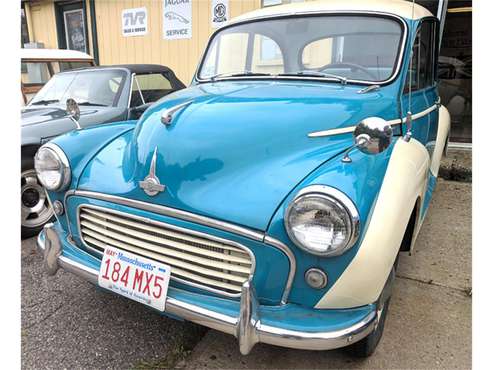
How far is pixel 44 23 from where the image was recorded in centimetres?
973

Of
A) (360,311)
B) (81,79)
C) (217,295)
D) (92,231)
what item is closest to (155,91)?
(81,79)

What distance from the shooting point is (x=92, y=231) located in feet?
7.06

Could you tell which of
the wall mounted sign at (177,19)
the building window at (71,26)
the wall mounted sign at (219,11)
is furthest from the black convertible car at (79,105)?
the building window at (71,26)

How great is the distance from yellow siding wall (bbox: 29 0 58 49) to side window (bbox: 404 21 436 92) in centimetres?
906

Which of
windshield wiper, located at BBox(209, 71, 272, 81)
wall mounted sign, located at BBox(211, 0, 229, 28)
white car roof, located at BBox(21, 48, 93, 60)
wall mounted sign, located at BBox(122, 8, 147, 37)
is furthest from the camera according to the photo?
wall mounted sign, located at BBox(122, 8, 147, 37)

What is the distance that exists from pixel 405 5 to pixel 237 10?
4719mm

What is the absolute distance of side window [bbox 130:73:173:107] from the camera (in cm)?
445

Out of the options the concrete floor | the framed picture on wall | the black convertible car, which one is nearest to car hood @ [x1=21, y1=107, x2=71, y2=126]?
the black convertible car

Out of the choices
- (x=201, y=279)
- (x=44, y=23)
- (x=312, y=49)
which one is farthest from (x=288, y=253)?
(x=44, y=23)

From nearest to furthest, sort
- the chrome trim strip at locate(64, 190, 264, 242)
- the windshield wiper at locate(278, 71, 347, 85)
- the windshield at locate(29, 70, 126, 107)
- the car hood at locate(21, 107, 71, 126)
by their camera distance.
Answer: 1. the chrome trim strip at locate(64, 190, 264, 242)
2. the windshield wiper at locate(278, 71, 347, 85)
3. the car hood at locate(21, 107, 71, 126)
4. the windshield at locate(29, 70, 126, 107)

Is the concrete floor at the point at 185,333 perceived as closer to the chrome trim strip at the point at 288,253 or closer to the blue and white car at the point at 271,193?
the blue and white car at the point at 271,193

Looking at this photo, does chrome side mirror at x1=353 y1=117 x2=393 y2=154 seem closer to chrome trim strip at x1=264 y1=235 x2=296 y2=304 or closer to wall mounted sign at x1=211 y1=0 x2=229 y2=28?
chrome trim strip at x1=264 y1=235 x2=296 y2=304
